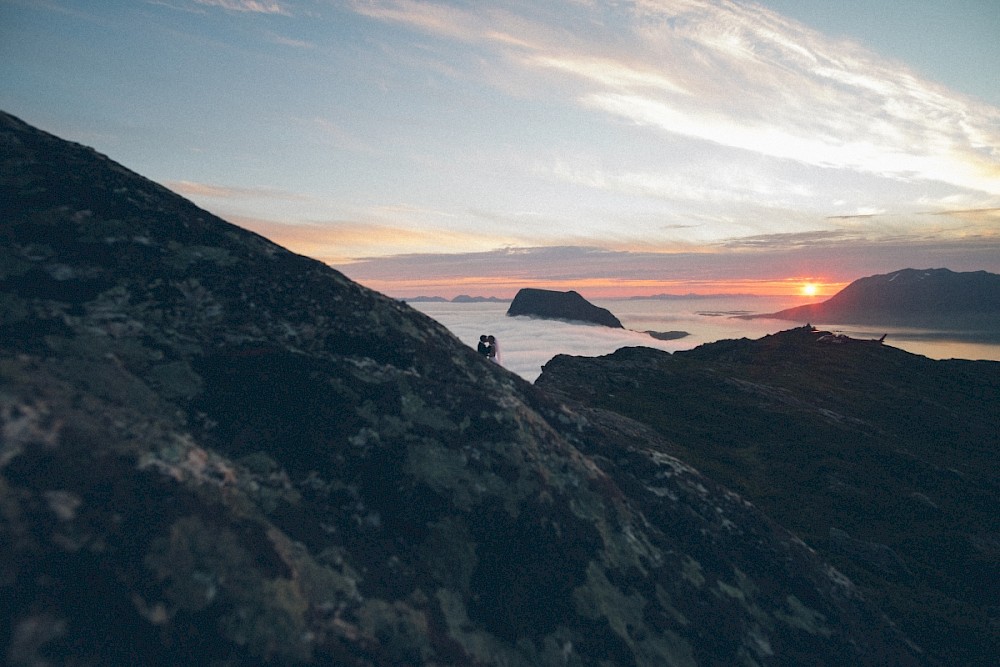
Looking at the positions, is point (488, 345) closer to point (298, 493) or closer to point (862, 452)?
point (298, 493)

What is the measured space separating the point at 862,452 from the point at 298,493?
24716 millimetres

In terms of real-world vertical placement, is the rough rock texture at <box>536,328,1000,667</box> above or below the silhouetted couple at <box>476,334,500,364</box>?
below

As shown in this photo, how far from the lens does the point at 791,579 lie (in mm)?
9836

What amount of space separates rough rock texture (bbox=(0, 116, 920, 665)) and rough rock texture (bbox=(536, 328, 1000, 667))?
219 inches

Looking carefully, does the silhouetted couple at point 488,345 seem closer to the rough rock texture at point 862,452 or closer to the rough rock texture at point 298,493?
the rough rock texture at point 862,452

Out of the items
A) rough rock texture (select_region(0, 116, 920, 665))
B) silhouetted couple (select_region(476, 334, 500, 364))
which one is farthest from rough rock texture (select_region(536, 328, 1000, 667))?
rough rock texture (select_region(0, 116, 920, 665))

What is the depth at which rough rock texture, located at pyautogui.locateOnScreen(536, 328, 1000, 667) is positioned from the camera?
14.3 meters

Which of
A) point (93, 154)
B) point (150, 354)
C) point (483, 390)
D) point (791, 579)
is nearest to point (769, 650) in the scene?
point (791, 579)

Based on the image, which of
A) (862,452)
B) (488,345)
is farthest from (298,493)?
(862,452)

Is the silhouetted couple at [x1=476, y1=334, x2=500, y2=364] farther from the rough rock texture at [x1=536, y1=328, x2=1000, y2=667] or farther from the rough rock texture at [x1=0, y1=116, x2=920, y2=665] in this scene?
the rough rock texture at [x1=0, y1=116, x2=920, y2=665]

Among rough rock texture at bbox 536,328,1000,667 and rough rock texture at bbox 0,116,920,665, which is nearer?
rough rock texture at bbox 0,116,920,665

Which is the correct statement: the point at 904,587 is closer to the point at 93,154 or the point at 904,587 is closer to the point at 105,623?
the point at 105,623

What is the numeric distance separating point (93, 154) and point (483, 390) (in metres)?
8.65

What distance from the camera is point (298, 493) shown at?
667 cm
